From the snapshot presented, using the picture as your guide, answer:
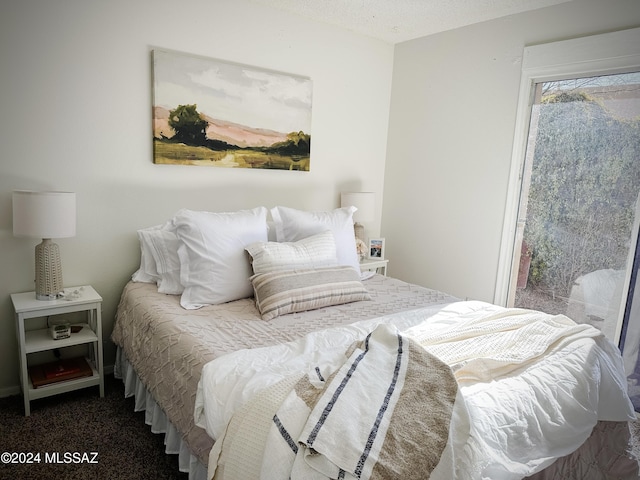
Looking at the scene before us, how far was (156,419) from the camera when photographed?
81.2 inches

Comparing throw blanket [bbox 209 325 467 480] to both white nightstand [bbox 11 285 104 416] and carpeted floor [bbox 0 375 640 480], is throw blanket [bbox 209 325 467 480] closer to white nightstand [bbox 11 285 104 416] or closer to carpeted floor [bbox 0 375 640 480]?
carpeted floor [bbox 0 375 640 480]

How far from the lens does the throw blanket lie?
1094 millimetres

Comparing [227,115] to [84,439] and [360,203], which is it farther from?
[84,439]

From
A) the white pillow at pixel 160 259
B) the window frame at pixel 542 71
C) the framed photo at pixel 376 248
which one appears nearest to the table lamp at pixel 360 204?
the framed photo at pixel 376 248

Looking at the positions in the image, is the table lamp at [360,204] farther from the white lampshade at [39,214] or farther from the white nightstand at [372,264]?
the white lampshade at [39,214]

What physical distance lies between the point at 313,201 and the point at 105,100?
62.8 inches

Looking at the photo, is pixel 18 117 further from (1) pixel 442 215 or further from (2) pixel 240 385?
(1) pixel 442 215

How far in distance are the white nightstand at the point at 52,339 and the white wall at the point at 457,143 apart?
2406 millimetres

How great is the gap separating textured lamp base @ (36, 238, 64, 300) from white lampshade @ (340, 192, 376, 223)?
6.52 feet

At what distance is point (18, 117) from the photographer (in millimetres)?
2225

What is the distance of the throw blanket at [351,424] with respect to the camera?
1094 mm

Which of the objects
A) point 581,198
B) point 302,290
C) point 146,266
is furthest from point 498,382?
Result: point 146,266

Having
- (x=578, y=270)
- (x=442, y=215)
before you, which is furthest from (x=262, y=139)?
(x=578, y=270)

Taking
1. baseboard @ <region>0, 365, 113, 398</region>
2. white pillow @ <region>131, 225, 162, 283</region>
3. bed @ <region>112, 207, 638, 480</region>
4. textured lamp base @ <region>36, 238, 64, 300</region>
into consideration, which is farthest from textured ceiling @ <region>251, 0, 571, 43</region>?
baseboard @ <region>0, 365, 113, 398</region>
